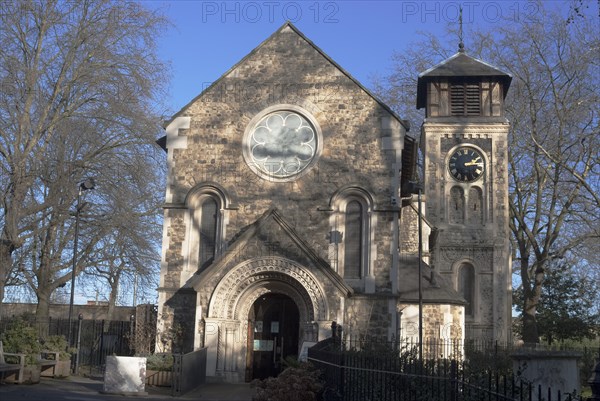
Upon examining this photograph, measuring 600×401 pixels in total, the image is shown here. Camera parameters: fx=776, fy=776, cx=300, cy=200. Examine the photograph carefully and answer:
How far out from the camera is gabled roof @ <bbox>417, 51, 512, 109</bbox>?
147ft

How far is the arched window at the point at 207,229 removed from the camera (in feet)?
83.6

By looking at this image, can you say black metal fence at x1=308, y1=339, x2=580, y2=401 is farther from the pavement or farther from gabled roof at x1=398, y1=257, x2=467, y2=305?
gabled roof at x1=398, y1=257, x2=467, y2=305

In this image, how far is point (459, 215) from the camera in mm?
46094

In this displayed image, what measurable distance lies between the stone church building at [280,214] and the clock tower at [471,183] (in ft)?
55.0

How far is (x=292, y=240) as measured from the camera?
2381 centimetres

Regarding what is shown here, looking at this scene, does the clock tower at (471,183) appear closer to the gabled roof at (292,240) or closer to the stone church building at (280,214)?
the stone church building at (280,214)

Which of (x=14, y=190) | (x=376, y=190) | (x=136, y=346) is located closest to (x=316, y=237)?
(x=376, y=190)

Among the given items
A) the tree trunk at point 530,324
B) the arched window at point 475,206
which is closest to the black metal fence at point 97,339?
the tree trunk at point 530,324

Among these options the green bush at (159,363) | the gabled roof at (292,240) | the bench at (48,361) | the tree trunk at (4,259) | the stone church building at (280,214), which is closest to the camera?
the green bush at (159,363)

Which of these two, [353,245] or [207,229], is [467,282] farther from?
[207,229]

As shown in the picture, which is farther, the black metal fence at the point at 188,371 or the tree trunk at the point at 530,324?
the tree trunk at the point at 530,324

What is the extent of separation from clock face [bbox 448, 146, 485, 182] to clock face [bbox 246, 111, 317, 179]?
882 inches

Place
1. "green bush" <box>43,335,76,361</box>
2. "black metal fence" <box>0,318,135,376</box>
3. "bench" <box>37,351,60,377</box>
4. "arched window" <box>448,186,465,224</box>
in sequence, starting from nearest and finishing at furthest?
"bench" <box>37,351,60,377</box>
"green bush" <box>43,335,76,361</box>
"black metal fence" <box>0,318,135,376</box>
"arched window" <box>448,186,465,224</box>

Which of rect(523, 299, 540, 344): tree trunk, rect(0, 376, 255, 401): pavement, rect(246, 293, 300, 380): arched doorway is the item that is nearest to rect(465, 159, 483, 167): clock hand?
rect(523, 299, 540, 344): tree trunk
